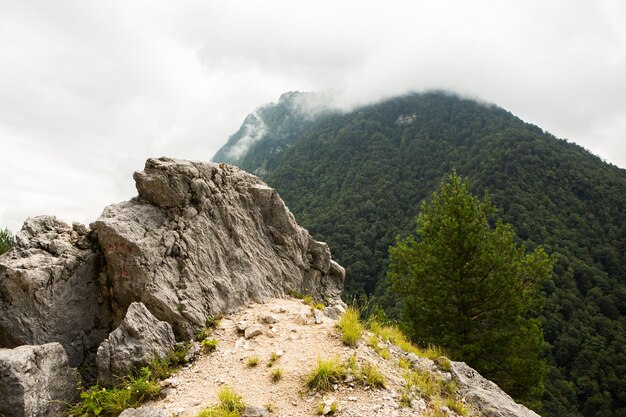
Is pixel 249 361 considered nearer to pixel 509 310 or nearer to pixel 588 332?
pixel 509 310

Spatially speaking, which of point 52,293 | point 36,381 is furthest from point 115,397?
point 52,293

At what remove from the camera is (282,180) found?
14012 cm

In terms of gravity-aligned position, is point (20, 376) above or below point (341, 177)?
below

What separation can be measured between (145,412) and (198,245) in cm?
571

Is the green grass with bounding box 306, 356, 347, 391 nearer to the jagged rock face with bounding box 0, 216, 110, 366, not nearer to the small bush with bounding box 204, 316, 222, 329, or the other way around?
the small bush with bounding box 204, 316, 222, 329

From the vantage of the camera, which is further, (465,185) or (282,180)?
(282,180)

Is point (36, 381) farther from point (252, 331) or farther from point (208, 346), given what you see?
point (252, 331)

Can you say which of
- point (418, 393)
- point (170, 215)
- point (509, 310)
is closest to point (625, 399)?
point (509, 310)

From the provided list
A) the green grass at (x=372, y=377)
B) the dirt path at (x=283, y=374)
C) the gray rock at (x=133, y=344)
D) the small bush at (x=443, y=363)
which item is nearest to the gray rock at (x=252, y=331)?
the dirt path at (x=283, y=374)

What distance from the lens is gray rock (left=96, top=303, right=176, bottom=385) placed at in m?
8.12

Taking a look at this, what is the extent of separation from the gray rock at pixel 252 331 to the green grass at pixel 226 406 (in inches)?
97.9

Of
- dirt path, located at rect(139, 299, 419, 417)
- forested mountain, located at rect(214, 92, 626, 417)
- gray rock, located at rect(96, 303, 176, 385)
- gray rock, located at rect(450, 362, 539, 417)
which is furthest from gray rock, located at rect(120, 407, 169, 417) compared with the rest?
forested mountain, located at rect(214, 92, 626, 417)

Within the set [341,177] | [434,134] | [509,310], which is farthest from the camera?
[434,134]

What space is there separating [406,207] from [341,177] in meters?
32.9
